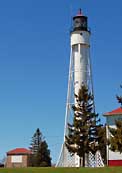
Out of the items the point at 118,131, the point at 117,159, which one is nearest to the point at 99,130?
the point at 117,159

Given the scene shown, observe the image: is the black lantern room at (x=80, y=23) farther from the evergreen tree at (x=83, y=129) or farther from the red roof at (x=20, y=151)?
the red roof at (x=20, y=151)

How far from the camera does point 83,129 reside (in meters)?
64.0

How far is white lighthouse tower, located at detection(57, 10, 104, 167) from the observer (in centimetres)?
7439

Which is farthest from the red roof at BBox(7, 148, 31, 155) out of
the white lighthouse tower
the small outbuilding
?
the white lighthouse tower

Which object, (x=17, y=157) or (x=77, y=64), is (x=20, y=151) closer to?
(x=17, y=157)

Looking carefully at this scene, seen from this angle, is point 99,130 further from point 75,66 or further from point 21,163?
point 21,163

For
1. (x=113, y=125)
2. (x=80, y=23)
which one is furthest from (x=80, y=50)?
(x=113, y=125)

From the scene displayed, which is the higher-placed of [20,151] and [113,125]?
[20,151]

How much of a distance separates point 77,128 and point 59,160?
37.9 ft

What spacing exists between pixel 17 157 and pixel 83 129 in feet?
191

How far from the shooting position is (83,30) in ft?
251

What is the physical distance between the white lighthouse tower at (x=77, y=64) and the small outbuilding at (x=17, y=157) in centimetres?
4067

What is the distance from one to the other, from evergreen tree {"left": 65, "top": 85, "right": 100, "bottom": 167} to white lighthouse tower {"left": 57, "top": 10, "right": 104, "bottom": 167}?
7.55 metres

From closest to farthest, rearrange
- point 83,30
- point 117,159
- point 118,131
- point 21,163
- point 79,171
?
1. point 79,171
2. point 118,131
3. point 117,159
4. point 83,30
5. point 21,163
